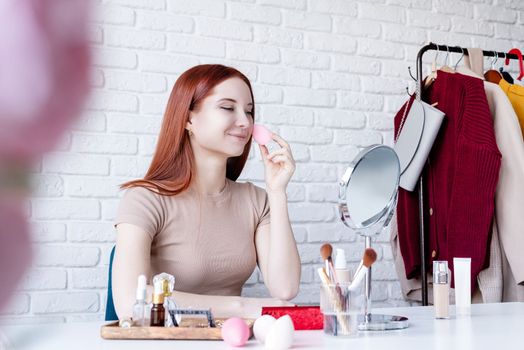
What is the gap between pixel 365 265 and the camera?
1209 millimetres

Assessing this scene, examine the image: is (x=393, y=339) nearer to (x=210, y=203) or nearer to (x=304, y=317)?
(x=304, y=317)

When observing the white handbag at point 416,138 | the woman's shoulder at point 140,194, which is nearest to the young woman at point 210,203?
the woman's shoulder at point 140,194

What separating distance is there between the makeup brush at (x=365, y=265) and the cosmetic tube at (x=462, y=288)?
1.65 feet

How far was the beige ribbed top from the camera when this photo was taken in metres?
1.96

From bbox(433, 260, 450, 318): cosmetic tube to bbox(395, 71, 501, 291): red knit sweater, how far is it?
3.11ft

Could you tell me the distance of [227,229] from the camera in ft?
6.91

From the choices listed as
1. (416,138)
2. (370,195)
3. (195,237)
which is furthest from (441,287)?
(416,138)

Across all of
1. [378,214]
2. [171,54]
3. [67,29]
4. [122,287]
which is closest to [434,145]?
[171,54]

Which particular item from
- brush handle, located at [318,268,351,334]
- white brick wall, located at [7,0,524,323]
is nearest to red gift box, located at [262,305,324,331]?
brush handle, located at [318,268,351,334]

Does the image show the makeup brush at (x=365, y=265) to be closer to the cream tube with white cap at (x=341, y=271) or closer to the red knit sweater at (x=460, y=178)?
the cream tube with white cap at (x=341, y=271)

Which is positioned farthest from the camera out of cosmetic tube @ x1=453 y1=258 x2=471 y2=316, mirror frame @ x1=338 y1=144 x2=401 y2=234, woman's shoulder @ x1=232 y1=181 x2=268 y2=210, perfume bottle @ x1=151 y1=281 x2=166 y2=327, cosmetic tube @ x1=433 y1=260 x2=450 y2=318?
woman's shoulder @ x1=232 y1=181 x2=268 y2=210

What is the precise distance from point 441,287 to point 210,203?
2.85ft

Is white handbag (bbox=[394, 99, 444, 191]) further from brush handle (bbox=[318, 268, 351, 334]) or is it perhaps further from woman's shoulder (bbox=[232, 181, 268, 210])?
brush handle (bbox=[318, 268, 351, 334])

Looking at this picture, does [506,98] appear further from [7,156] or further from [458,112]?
[7,156]
